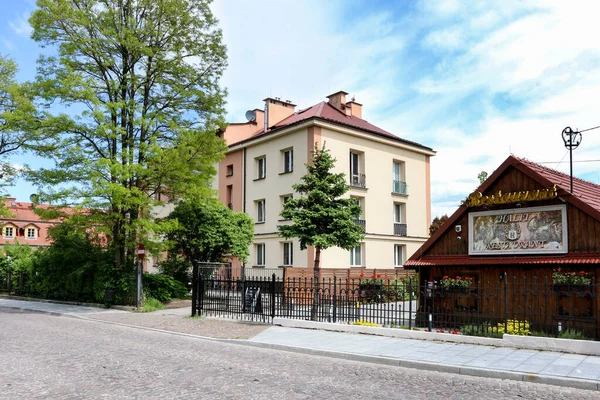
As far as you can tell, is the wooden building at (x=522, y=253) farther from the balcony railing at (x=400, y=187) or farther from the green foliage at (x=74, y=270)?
the balcony railing at (x=400, y=187)

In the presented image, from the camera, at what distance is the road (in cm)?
723

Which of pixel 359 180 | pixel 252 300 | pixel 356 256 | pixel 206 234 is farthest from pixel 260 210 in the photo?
pixel 252 300

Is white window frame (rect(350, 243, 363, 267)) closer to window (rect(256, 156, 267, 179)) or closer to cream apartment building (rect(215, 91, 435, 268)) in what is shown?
cream apartment building (rect(215, 91, 435, 268))

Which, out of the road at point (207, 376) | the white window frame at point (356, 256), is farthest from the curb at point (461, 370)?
the white window frame at point (356, 256)

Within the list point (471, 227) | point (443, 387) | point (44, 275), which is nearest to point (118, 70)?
point (44, 275)

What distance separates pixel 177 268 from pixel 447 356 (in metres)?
18.6

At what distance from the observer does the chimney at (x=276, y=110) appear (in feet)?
118

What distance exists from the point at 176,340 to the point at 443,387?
24.7ft

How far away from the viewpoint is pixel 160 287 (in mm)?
23094

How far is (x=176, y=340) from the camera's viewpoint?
13.1m

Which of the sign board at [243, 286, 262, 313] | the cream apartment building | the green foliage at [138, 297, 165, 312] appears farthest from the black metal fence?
the cream apartment building

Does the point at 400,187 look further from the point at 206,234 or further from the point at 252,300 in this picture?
the point at 252,300

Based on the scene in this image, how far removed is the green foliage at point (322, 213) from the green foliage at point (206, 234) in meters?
6.67

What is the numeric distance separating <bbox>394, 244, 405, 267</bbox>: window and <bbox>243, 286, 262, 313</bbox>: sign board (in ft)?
58.3
